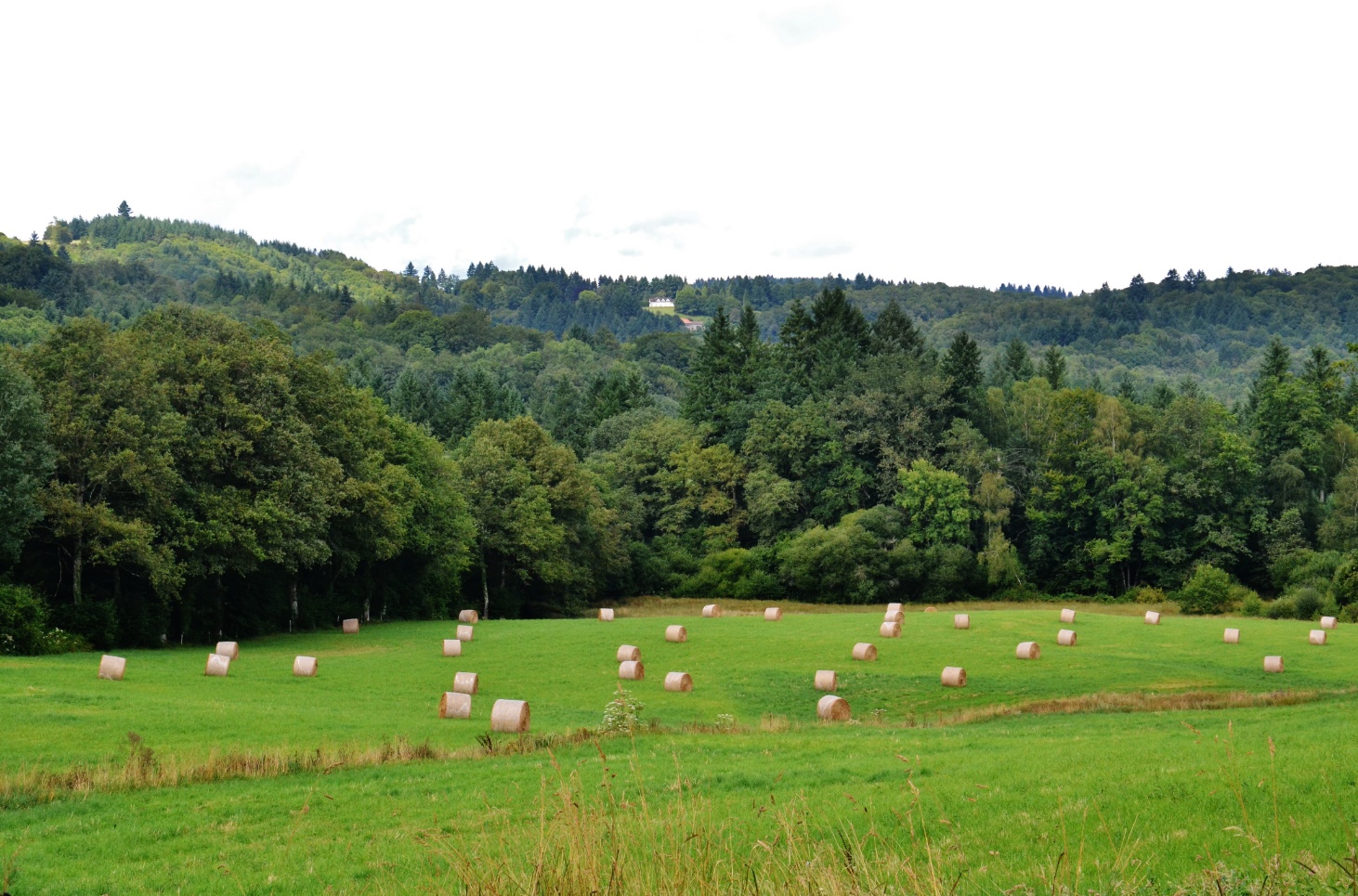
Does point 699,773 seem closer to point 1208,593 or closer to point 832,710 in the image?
point 832,710

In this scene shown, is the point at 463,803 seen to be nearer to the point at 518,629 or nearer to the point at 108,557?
the point at 108,557

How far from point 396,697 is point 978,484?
196ft

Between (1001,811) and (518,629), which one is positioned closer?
(1001,811)

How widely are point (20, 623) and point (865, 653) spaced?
2917 cm

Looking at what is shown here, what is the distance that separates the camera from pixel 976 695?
33.8m

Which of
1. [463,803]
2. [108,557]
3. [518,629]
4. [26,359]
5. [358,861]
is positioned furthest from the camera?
[518,629]

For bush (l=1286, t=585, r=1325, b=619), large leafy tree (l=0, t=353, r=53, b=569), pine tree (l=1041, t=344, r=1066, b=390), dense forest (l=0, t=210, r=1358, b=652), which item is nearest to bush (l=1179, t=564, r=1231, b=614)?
dense forest (l=0, t=210, r=1358, b=652)

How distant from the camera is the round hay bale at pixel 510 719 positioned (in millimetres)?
24609

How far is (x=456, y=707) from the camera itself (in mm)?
27406

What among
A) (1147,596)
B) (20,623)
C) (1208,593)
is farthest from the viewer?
(1147,596)

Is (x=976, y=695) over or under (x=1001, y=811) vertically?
under

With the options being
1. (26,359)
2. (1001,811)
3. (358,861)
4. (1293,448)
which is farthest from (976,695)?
(1293,448)

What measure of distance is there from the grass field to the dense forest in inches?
238

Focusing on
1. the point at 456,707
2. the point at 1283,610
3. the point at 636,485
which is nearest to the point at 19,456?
the point at 456,707
